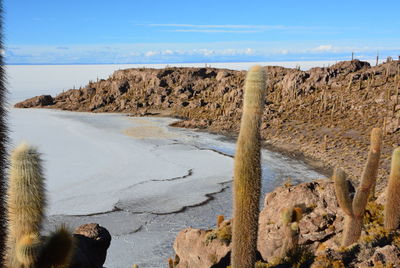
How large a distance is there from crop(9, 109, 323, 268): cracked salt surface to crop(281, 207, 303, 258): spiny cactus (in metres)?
4.22

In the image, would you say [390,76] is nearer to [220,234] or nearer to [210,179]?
[210,179]

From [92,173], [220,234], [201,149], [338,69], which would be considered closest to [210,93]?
[338,69]

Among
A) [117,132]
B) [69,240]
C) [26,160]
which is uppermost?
[26,160]

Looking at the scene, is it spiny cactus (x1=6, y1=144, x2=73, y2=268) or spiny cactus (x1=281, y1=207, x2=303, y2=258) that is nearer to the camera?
spiny cactus (x1=6, y1=144, x2=73, y2=268)

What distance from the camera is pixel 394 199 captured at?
7648 mm

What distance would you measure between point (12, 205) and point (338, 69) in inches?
1558

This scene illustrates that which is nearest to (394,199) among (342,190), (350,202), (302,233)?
(350,202)

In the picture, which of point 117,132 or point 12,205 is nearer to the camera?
point 12,205

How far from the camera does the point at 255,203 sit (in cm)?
611

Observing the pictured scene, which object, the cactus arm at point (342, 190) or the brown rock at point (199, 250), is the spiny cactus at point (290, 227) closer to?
the cactus arm at point (342, 190)

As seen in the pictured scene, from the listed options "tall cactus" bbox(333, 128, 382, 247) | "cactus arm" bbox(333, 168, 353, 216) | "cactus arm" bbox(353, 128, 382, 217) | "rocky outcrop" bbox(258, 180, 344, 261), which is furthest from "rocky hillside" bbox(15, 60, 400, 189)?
"cactus arm" bbox(333, 168, 353, 216)

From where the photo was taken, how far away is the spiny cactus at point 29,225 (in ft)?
19.3

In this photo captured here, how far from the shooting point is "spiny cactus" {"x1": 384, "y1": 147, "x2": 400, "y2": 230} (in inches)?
300

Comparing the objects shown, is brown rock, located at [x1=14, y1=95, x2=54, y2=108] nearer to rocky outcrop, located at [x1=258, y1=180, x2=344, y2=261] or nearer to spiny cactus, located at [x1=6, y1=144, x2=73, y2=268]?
rocky outcrop, located at [x1=258, y1=180, x2=344, y2=261]
